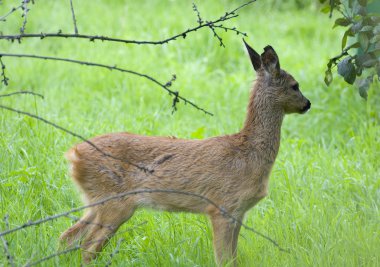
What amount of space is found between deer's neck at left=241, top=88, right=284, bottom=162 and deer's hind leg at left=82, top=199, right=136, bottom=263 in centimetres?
89

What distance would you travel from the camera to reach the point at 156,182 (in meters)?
4.71

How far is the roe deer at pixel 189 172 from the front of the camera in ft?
15.2

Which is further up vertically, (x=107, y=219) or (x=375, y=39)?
(x=375, y=39)

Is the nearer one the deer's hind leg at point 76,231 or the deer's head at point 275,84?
the deer's hind leg at point 76,231

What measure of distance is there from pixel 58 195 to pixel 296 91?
5.88 feet

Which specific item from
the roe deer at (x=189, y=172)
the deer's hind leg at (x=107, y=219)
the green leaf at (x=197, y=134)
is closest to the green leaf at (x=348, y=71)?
the roe deer at (x=189, y=172)

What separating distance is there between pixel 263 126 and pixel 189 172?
577mm

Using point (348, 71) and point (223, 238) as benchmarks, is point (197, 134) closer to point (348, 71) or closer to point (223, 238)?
point (223, 238)

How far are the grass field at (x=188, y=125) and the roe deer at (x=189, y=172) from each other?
0.68ft

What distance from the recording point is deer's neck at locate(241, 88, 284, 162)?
16.0ft

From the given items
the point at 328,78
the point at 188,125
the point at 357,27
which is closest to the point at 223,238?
the point at 328,78

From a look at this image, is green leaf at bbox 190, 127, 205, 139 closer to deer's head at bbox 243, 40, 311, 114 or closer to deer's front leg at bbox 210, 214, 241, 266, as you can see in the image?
deer's head at bbox 243, 40, 311, 114

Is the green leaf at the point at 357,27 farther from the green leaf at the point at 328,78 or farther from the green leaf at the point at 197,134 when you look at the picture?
the green leaf at the point at 197,134

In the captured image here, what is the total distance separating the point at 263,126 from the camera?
4922mm
